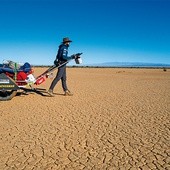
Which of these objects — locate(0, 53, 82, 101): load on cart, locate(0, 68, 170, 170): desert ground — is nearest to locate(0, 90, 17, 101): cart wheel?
locate(0, 53, 82, 101): load on cart

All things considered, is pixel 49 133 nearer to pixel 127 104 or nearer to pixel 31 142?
pixel 31 142

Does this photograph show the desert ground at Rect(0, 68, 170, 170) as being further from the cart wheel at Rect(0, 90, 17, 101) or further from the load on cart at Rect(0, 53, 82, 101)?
the load on cart at Rect(0, 53, 82, 101)

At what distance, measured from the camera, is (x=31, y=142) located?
5.02 m

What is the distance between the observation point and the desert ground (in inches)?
164

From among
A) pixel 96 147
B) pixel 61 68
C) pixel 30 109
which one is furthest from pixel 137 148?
pixel 61 68

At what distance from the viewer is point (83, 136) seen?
5367mm

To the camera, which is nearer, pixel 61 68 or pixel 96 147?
pixel 96 147

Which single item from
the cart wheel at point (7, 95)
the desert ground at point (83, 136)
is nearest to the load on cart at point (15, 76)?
the cart wheel at point (7, 95)

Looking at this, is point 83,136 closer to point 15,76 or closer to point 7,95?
point 15,76

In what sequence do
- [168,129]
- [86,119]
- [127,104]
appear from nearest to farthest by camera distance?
[168,129]
[86,119]
[127,104]

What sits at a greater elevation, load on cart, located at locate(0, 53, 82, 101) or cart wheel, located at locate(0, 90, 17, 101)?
load on cart, located at locate(0, 53, 82, 101)

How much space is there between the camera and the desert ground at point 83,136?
416 centimetres

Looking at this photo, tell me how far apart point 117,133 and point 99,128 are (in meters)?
0.52

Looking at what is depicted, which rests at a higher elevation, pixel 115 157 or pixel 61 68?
pixel 61 68
